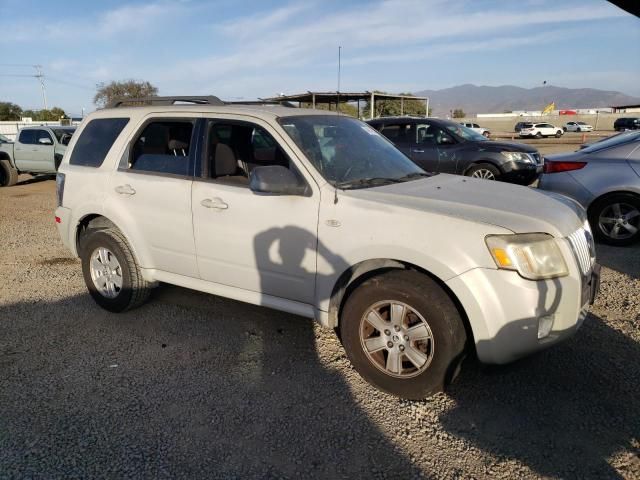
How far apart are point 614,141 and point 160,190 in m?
5.91

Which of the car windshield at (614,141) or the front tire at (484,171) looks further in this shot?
the front tire at (484,171)

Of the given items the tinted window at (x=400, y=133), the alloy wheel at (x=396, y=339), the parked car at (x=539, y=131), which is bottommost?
the alloy wheel at (x=396, y=339)

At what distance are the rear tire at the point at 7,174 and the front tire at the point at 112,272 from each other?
12.1m

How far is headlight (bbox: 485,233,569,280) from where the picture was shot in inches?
109

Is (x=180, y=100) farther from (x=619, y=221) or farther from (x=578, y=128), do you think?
(x=578, y=128)

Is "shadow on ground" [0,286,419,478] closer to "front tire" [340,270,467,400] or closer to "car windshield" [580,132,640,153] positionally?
"front tire" [340,270,467,400]

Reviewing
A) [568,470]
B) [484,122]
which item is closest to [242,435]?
[568,470]

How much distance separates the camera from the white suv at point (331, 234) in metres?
2.86

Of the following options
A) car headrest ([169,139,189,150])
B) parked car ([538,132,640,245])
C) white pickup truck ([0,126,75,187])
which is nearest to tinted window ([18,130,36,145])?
white pickup truck ([0,126,75,187])

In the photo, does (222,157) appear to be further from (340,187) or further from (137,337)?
(137,337)

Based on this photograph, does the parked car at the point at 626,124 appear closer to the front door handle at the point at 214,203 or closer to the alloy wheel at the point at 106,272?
the front door handle at the point at 214,203

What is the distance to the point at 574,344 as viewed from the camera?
388cm

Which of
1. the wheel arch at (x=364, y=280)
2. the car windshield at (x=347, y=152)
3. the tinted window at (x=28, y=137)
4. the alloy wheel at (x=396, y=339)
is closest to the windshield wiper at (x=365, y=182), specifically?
the car windshield at (x=347, y=152)

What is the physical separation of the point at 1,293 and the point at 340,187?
4.01 m
